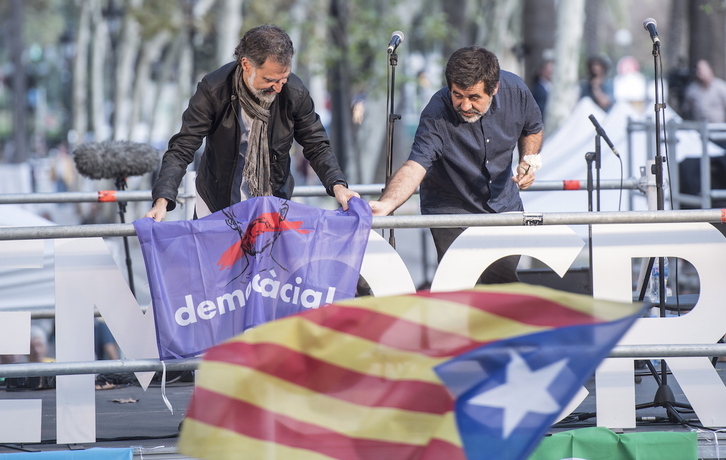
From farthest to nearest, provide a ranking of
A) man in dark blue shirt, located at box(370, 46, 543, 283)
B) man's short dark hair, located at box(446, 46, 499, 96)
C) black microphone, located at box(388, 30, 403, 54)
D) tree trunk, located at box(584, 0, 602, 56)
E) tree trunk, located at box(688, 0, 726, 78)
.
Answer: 1. tree trunk, located at box(584, 0, 602, 56)
2. tree trunk, located at box(688, 0, 726, 78)
3. black microphone, located at box(388, 30, 403, 54)
4. man in dark blue shirt, located at box(370, 46, 543, 283)
5. man's short dark hair, located at box(446, 46, 499, 96)

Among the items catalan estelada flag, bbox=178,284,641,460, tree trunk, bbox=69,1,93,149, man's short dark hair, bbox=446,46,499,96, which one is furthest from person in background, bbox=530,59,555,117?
tree trunk, bbox=69,1,93,149

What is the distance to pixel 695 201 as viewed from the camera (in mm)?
11156

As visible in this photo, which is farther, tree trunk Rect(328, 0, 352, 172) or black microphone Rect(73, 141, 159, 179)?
tree trunk Rect(328, 0, 352, 172)

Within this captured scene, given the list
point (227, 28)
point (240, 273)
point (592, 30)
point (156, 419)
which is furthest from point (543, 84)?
point (592, 30)

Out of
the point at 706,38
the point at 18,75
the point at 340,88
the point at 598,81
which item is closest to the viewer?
the point at 598,81

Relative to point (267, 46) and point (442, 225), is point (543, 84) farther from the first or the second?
point (442, 225)

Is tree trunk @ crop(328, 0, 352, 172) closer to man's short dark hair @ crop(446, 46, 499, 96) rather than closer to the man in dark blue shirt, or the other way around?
the man in dark blue shirt

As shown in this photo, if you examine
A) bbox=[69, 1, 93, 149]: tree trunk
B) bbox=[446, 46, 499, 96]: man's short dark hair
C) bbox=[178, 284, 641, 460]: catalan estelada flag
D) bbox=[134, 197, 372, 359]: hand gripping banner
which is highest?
bbox=[69, 1, 93, 149]: tree trunk

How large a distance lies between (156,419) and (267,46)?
7.40ft

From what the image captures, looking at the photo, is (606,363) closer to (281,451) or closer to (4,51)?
(281,451)

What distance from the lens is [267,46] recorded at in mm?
5418

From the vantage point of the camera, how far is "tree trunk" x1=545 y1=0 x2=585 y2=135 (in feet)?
52.2

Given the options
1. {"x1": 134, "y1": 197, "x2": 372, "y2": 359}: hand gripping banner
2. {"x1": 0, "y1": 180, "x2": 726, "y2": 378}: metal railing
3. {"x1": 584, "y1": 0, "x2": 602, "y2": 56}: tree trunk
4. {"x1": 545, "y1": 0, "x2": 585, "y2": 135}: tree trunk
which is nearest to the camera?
{"x1": 0, "y1": 180, "x2": 726, "y2": 378}: metal railing

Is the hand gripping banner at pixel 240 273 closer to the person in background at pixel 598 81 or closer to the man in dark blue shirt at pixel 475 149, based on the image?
the man in dark blue shirt at pixel 475 149
